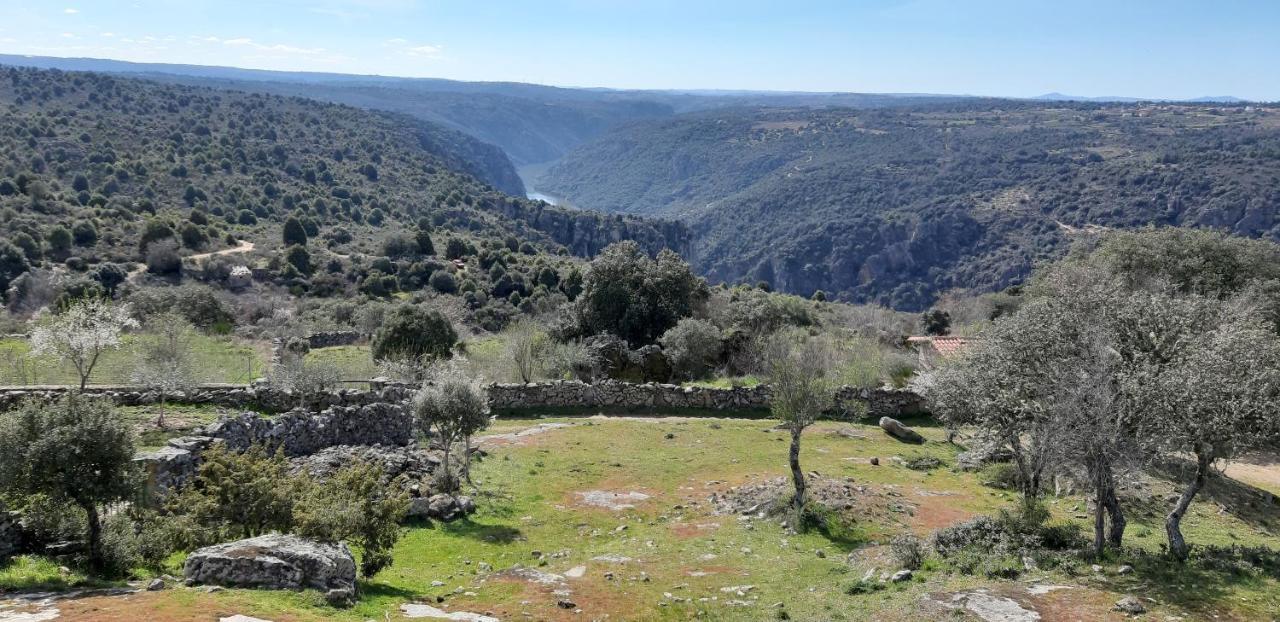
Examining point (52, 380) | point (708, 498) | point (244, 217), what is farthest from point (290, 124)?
point (708, 498)

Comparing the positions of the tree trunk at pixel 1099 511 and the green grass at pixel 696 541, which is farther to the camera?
the tree trunk at pixel 1099 511

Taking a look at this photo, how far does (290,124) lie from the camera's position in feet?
436

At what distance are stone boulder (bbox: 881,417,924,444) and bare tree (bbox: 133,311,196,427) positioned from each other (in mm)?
22047

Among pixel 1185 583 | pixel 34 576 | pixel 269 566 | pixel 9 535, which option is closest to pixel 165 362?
pixel 9 535

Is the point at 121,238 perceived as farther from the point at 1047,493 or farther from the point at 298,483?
the point at 1047,493

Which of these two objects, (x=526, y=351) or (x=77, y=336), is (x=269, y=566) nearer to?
(x=77, y=336)

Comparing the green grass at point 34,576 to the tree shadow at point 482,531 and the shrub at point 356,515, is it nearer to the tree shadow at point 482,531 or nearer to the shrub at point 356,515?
the shrub at point 356,515

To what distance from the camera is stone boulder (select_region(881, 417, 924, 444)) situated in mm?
26703

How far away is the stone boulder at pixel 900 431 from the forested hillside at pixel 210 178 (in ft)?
191

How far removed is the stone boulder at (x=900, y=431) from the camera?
2670cm

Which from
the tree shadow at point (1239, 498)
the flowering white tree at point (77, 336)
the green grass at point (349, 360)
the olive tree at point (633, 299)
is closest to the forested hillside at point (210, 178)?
the green grass at point (349, 360)

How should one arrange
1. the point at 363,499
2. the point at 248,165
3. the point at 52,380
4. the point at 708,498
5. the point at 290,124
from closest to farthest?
1. the point at 363,499
2. the point at 708,498
3. the point at 52,380
4. the point at 248,165
5. the point at 290,124

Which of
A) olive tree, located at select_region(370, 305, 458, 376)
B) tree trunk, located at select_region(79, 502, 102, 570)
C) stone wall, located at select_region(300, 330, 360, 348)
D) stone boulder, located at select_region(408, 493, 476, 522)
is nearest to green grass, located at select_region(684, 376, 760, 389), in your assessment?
olive tree, located at select_region(370, 305, 458, 376)

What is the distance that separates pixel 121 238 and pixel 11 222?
719 centimetres
